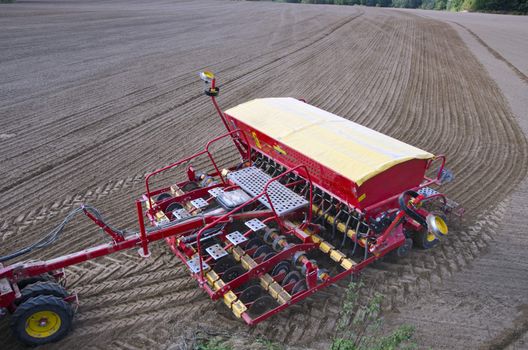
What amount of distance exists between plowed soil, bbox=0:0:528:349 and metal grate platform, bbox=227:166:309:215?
1.28 metres

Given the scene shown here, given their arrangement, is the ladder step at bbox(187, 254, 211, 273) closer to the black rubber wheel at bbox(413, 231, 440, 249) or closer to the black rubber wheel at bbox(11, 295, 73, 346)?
the black rubber wheel at bbox(11, 295, 73, 346)

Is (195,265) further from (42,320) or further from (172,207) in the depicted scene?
(42,320)

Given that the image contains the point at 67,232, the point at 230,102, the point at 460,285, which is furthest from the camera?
the point at 230,102

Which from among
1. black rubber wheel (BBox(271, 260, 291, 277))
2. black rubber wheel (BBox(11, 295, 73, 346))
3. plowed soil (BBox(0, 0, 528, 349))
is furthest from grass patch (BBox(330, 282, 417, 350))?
black rubber wheel (BBox(11, 295, 73, 346))

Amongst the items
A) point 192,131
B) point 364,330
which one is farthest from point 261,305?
point 192,131

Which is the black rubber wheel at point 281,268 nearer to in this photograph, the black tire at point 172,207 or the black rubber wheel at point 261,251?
the black rubber wheel at point 261,251

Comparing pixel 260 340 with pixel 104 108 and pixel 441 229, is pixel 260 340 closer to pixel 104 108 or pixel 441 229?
pixel 441 229

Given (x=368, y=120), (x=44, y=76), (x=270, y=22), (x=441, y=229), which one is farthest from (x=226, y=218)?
(x=270, y=22)

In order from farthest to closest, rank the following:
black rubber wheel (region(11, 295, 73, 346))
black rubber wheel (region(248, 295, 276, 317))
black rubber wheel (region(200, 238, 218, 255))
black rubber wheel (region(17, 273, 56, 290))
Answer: black rubber wheel (region(200, 238, 218, 255)), black rubber wheel (region(248, 295, 276, 317)), black rubber wheel (region(17, 273, 56, 290)), black rubber wheel (region(11, 295, 73, 346))

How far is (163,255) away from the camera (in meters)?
6.11

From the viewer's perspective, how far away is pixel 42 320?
15.1ft

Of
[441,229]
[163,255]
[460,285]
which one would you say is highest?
[441,229]

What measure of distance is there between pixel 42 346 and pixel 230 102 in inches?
344

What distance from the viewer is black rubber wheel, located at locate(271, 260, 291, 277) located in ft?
17.7
